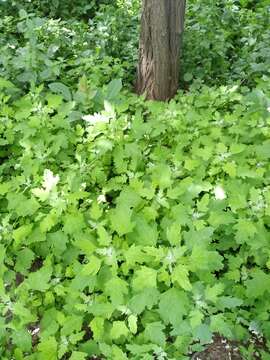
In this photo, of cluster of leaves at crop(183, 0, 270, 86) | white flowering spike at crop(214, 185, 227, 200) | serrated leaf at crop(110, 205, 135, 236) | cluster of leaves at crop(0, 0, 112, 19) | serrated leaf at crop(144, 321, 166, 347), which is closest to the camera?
serrated leaf at crop(144, 321, 166, 347)

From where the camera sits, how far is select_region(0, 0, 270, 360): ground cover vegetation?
2.25m

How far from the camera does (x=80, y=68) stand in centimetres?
390

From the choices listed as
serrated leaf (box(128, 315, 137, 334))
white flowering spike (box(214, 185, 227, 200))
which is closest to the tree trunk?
white flowering spike (box(214, 185, 227, 200))

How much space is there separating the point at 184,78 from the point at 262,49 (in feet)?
Result: 2.82

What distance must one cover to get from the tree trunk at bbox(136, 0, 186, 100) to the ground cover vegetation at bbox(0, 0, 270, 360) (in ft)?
0.71

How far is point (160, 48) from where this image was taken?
3701 millimetres

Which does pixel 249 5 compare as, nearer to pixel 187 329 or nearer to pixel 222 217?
pixel 222 217

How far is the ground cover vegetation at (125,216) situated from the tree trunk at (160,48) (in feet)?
0.71

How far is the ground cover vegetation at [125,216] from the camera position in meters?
2.25

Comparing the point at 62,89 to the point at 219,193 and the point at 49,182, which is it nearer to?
the point at 49,182

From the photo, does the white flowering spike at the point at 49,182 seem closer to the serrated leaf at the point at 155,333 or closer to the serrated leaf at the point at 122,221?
the serrated leaf at the point at 122,221

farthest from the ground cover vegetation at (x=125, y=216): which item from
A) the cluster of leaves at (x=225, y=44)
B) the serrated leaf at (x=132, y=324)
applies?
the cluster of leaves at (x=225, y=44)

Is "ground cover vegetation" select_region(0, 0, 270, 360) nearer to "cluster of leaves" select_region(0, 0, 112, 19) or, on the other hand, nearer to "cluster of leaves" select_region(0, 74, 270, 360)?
"cluster of leaves" select_region(0, 74, 270, 360)

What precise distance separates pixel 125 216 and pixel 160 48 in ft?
6.08
